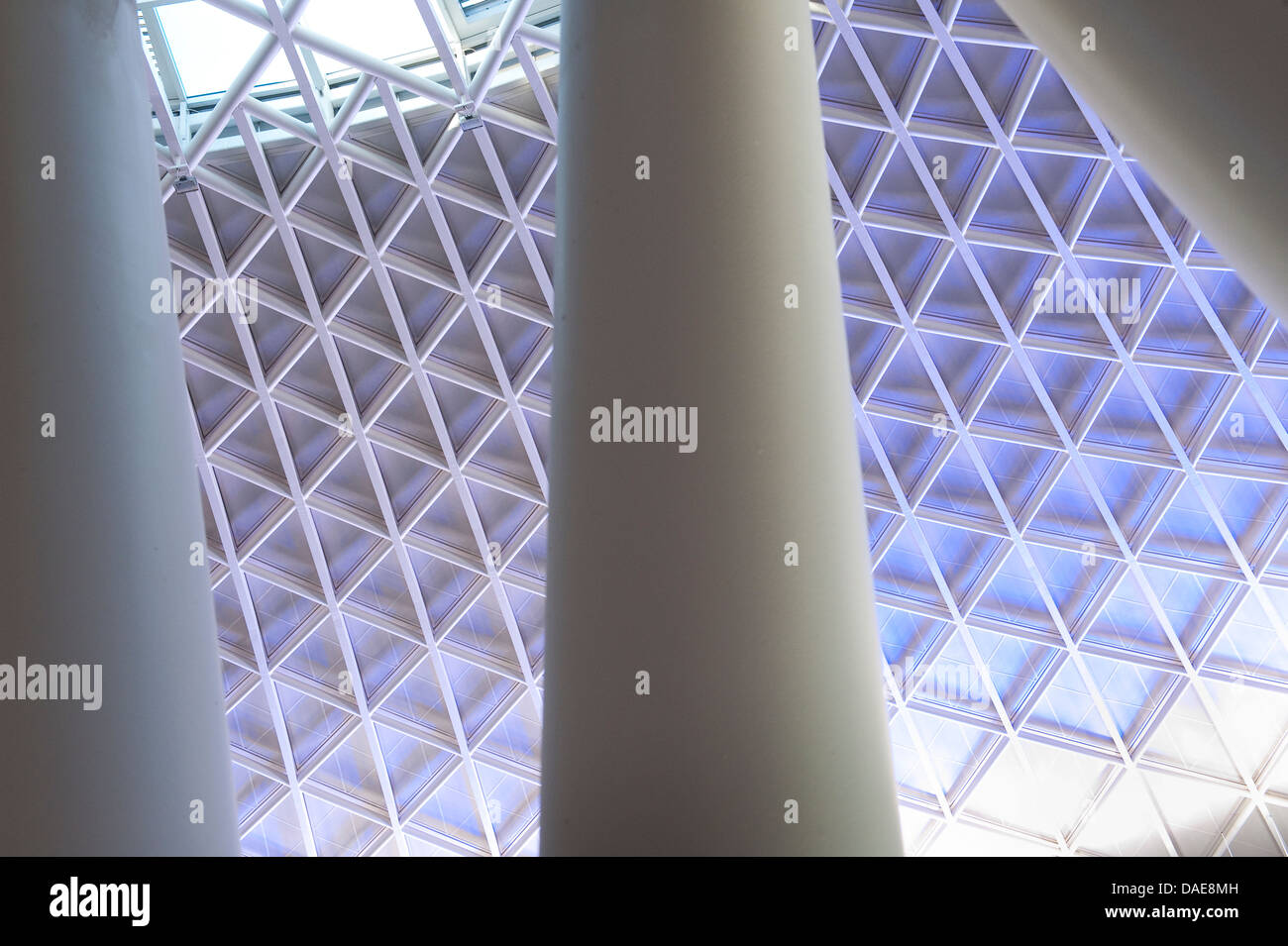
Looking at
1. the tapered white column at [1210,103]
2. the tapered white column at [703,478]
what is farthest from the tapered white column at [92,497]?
the tapered white column at [1210,103]

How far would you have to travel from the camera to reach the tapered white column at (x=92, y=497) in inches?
195

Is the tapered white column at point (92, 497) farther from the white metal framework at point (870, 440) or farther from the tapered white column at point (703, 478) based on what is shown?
the white metal framework at point (870, 440)

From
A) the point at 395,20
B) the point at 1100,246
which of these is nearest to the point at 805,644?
the point at 395,20

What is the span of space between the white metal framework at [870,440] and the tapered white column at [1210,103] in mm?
26773

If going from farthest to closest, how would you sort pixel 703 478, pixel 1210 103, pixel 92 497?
pixel 92 497
pixel 703 478
pixel 1210 103

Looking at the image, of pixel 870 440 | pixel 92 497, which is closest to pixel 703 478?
pixel 92 497

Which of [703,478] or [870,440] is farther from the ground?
[870,440]

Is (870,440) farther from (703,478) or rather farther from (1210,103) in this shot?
(1210,103)

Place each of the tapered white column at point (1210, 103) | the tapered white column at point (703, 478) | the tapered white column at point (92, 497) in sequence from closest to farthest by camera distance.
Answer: the tapered white column at point (1210, 103), the tapered white column at point (703, 478), the tapered white column at point (92, 497)

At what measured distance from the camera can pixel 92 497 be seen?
212 inches

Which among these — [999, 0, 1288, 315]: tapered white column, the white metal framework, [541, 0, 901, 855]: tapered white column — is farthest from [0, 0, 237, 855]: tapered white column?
the white metal framework

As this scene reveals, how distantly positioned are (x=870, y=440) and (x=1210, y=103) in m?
34.3

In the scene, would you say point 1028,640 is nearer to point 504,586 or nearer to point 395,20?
point 504,586

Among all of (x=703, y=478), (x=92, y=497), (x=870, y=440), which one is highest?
(x=870, y=440)
